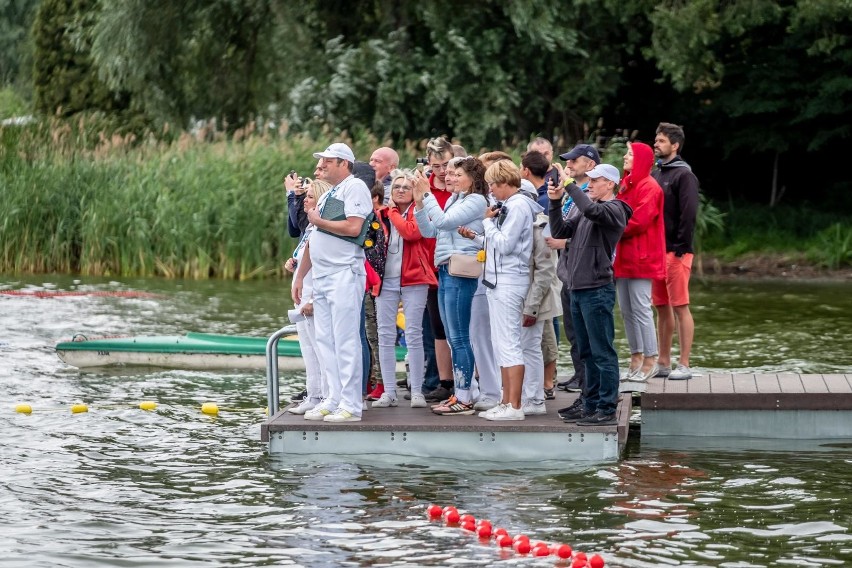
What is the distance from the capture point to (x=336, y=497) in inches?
347

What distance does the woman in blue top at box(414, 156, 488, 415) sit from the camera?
9.76 m

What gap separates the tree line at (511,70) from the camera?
91.4 feet

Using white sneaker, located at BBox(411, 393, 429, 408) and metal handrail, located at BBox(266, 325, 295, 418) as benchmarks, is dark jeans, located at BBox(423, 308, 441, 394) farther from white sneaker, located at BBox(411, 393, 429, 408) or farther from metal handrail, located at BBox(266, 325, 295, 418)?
metal handrail, located at BBox(266, 325, 295, 418)

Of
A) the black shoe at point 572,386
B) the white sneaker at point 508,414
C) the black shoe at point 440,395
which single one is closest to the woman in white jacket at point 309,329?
the black shoe at point 440,395

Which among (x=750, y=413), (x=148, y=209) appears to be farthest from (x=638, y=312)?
(x=148, y=209)

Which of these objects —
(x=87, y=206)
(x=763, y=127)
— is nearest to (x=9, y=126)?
(x=87, y=206)

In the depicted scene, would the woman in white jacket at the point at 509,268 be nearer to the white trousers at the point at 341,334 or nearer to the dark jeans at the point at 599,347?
the dark jeans at the point at 599,347

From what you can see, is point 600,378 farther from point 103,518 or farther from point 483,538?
point 103,518

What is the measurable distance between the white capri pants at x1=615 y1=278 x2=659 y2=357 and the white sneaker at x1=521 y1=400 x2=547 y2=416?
121 centimetres

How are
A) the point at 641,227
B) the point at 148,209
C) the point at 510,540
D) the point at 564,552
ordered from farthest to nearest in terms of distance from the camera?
the point at 148,209 < the point at 641,227 < the point at 510,540 < the point at 564,552

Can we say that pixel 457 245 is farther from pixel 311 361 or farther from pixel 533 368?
pixel 311 361

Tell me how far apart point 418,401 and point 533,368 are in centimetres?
89

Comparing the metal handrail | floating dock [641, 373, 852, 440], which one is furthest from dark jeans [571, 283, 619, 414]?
the metal handrail

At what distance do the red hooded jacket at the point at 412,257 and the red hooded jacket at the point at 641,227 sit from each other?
60.1 inches
